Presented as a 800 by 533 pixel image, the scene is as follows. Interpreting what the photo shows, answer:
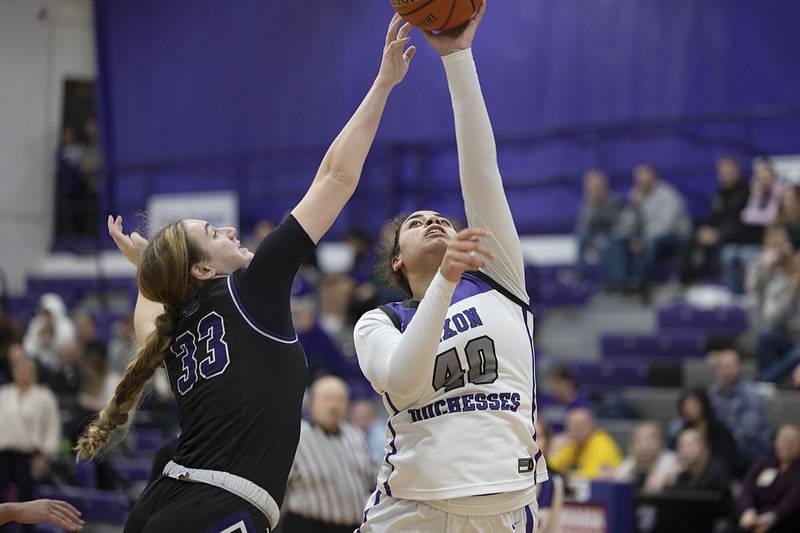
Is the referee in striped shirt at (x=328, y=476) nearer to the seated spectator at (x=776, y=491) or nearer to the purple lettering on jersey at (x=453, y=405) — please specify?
the seated spectator at (x=776, y=491)

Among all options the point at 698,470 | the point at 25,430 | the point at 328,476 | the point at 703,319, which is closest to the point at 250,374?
the point at 328,476

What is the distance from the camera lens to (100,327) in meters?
14.5

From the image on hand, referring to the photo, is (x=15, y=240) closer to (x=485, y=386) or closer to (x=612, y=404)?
(x=612, y=404)

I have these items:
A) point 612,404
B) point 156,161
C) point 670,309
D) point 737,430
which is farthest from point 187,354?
point 156,161

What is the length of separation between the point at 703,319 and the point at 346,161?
8.29 meters

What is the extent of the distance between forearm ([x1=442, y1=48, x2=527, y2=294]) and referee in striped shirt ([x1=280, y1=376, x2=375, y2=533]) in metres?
3.66

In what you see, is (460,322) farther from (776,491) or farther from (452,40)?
(776,491)

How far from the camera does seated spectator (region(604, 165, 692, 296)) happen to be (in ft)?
39.0

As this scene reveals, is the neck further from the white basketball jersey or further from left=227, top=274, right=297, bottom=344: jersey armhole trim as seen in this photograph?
left=227, top=274, right=297, bottom=344: jersey armhole trim

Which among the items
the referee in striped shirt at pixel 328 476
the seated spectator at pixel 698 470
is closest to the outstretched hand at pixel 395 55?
the referee in striped shirt at pixel 328 476

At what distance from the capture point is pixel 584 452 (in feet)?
29.1

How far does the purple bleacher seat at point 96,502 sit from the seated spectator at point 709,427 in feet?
14.2

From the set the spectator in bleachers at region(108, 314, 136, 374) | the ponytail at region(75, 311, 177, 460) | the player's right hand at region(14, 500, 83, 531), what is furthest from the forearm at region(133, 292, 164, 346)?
the spectator in bleachers at region(108, 314, 136, 374)

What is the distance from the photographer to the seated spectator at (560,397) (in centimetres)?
968
